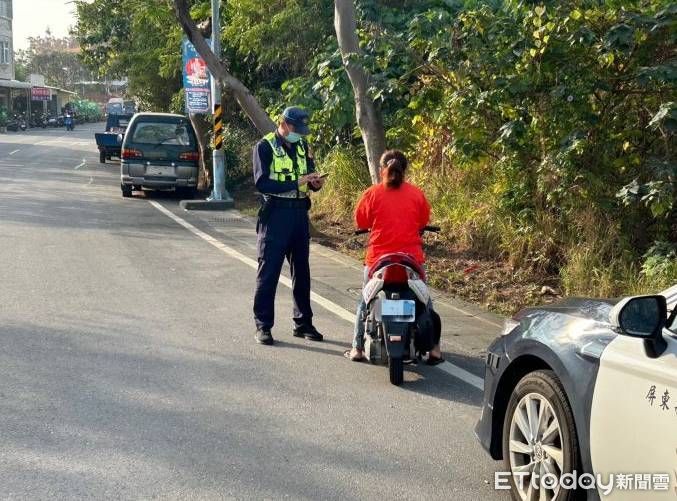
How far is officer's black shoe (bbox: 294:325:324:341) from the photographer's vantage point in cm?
764

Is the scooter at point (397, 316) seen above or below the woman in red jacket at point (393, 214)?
below

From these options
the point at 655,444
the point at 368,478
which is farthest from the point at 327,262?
the point at 655,444

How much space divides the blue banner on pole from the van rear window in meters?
0.55

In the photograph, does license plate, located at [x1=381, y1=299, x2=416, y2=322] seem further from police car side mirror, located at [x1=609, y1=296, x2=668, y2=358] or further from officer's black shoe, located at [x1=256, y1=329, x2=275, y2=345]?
police car side mirror, located at [x1=609, y1=296, x2=668, y2=358]

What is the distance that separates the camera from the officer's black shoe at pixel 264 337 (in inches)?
291

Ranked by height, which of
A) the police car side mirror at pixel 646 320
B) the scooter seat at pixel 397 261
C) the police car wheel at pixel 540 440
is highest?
the police car side mirror at pixel 646 320

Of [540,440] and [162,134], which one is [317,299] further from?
[162,134]

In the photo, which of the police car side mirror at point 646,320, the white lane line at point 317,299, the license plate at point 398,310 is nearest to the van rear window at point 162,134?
the white lane line at point 317,299

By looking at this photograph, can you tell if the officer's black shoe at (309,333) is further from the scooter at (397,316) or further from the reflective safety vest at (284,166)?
the reflective safety vest at (284,166)

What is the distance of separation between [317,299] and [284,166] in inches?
93.7

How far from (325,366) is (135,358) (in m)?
1.45

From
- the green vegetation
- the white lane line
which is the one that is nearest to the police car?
the white lane line

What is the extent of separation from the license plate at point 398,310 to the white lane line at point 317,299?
2.21 ft

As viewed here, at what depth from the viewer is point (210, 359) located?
6828 mm
